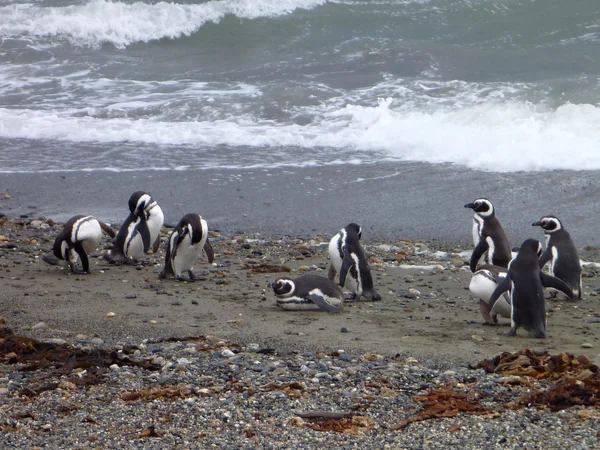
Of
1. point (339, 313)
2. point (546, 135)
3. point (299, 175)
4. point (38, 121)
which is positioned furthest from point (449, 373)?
point (38, 121)

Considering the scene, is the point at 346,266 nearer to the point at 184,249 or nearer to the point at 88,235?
the point at 184,249

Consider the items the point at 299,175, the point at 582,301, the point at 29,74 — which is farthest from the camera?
the point at 29,74

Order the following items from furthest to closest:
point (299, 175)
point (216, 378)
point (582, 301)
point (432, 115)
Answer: point (432, 115) → point (299, 175) → point (582, 301) → point (216, 378)

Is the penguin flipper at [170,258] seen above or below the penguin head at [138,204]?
below

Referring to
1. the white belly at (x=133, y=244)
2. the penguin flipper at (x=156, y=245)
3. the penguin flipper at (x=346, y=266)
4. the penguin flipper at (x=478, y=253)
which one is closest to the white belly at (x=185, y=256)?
the white belly at (x=133, y=244)

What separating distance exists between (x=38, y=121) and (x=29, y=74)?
4.40 m

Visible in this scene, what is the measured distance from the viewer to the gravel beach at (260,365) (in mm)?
4219

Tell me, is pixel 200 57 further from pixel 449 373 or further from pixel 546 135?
pixel 449 373

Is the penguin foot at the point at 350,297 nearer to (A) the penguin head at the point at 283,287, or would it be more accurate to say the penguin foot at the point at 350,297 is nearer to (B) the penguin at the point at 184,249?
(A) the penguin head at the point at 283,287

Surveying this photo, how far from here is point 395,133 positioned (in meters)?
14.4

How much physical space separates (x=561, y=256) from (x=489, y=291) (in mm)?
1460

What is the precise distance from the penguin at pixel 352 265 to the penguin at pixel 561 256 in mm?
1622

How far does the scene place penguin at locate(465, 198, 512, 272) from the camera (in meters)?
8.52

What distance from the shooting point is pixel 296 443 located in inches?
162
